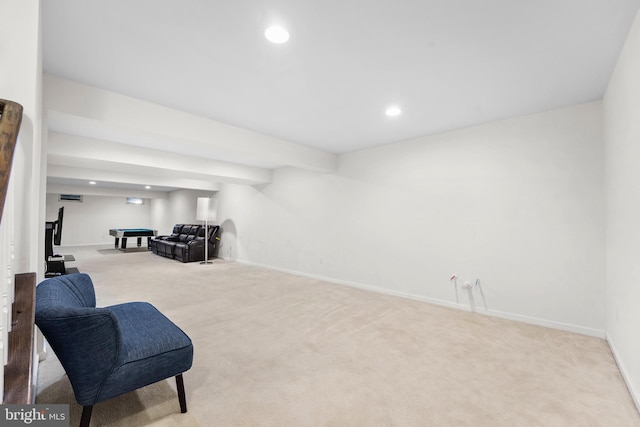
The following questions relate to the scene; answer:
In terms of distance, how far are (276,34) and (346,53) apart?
548 millimetres

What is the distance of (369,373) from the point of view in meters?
2.24

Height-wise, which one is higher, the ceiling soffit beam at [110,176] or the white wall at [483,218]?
the ceiling soffit beam at [110,176]

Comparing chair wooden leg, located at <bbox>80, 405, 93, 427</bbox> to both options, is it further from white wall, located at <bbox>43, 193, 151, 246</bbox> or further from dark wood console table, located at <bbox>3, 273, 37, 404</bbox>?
white wall, located at <bbox>43, 193, 151, 246</bbox>

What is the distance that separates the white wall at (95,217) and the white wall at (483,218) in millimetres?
9765

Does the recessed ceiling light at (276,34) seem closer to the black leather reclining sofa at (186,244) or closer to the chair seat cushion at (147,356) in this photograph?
the chair seat cushion at (147,356)

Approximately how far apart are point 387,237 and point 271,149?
2.27m

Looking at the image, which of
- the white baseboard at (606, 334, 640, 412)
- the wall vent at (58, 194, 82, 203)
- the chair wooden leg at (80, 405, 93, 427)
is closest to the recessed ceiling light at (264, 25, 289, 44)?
the chair wooden leg at (80, 405, 93, 427)

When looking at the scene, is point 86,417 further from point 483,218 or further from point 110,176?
point 110,176

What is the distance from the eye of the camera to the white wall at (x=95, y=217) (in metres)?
10.6

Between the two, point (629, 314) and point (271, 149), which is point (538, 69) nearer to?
point (629, 314)

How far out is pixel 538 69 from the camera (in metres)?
2.42

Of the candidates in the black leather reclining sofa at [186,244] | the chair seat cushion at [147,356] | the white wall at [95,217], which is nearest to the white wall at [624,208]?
the chair seat cushion at [147,356]

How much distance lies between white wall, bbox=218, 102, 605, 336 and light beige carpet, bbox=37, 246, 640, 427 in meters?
0.45

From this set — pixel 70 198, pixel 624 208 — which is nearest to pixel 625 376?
pixel 624 208
